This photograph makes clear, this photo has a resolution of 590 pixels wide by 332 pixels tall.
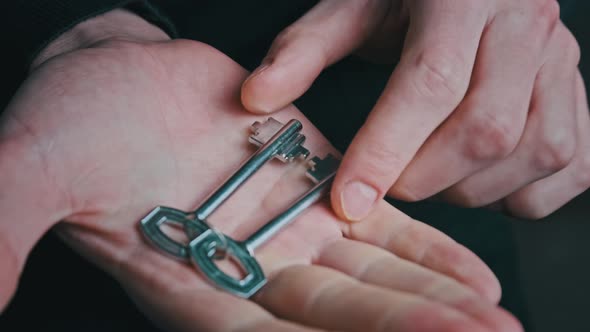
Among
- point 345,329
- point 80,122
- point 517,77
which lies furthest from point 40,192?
point 517,77

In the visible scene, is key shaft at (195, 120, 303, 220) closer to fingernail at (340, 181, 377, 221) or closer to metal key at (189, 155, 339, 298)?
metal key at (189, 155, 339, 298)

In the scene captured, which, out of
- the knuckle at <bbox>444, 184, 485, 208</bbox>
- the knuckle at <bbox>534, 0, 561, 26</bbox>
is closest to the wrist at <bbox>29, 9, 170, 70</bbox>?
the knuckle at <bbox>444, 184, 485, 208</bbox>

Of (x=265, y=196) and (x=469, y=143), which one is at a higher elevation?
(x=265, y=196)

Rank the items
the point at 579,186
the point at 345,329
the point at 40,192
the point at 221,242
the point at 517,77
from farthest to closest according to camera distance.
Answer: the point at 579,186 < the point at 517,77 < the point at 221,242 < the point at 40,192 < the point at 345,329

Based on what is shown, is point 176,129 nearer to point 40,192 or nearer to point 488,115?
point 40,192

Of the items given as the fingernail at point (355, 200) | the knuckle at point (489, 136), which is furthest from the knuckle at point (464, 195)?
the fingernail at point (355, 200)

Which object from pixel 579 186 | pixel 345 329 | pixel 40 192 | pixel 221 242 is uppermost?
pixel 40 192

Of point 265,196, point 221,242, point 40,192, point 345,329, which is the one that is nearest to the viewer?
point 345,329

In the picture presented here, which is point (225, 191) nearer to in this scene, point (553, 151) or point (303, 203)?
point (303, 203)
